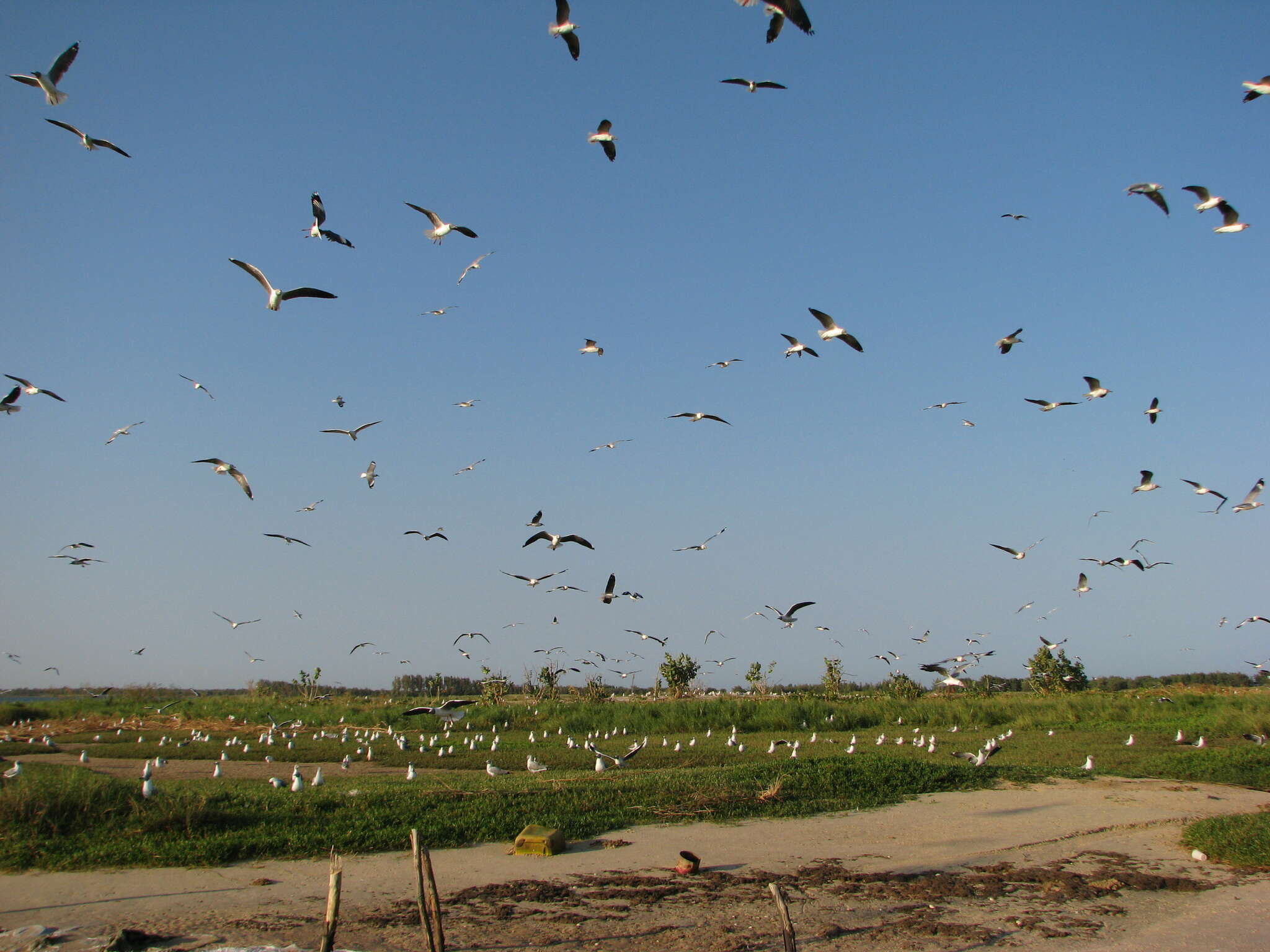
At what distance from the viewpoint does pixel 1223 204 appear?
12.4 metres

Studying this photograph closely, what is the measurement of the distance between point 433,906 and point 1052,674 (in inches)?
1832

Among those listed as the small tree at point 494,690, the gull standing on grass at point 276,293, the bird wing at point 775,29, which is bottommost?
the small tree at point 494,690

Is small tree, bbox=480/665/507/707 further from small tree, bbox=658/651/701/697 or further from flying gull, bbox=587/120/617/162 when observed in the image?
flying gull, bbox=587/120/617/162

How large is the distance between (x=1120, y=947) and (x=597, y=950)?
5215 millimetres

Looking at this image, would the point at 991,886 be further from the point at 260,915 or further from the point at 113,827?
the point at 113,827

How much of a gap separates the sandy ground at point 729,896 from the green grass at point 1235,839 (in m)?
0.36

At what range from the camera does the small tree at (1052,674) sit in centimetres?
4591

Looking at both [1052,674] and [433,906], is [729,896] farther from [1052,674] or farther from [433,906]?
[1052,674]

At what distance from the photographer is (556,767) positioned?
2181 cm

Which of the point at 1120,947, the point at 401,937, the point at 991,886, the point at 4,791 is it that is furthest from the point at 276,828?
the point at 1120,947

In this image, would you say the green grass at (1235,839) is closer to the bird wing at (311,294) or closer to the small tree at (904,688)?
the bird wing at (311,294)

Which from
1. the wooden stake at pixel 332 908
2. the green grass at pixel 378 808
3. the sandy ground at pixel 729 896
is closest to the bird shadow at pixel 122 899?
the sandy ground at pixel 729 896

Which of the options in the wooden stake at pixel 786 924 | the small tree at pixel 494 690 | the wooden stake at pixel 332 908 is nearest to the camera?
the wooden stake at pixel 786 924

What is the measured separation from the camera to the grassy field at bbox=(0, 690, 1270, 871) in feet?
38.5
